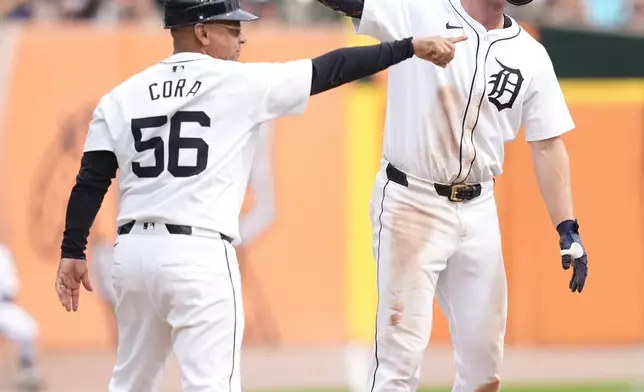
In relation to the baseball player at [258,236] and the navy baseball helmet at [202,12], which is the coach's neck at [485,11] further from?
the baseball player at [258,236]

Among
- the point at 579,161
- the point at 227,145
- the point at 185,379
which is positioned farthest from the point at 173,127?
the point at 579,161

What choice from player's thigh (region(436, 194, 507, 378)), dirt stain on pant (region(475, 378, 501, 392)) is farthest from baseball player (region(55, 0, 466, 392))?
dirt stain on pant (region(475, 378, 501, 392))

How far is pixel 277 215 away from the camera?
1181 centimetres

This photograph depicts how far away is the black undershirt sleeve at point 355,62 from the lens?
4.93 metres

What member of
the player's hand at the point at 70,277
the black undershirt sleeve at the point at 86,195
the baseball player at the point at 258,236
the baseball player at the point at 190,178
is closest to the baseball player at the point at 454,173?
the baseball player at the point at 190,178

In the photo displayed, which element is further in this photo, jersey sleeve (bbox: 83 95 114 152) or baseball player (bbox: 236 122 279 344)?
baseball player (bbox: 236 122 279 344)

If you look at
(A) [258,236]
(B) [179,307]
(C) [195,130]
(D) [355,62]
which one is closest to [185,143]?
(C) [195,130]

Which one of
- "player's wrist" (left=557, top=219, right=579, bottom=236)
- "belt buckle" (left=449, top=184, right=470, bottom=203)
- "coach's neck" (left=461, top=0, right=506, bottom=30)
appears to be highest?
"coach's neck" (left=461, top=0, right=506, bottom=30)

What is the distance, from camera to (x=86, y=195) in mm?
5090

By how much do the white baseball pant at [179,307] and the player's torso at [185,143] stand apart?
0.09 meters

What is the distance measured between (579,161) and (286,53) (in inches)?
119

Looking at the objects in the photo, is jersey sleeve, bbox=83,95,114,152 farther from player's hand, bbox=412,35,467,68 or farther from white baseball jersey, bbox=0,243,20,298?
white baseball jersey, bbox=0,243,20,298

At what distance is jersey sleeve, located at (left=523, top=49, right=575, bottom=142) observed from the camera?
554cm

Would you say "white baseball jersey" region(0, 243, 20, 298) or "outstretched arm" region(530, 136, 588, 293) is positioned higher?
"outstretched arm" region(530, 136, 588, 293)
